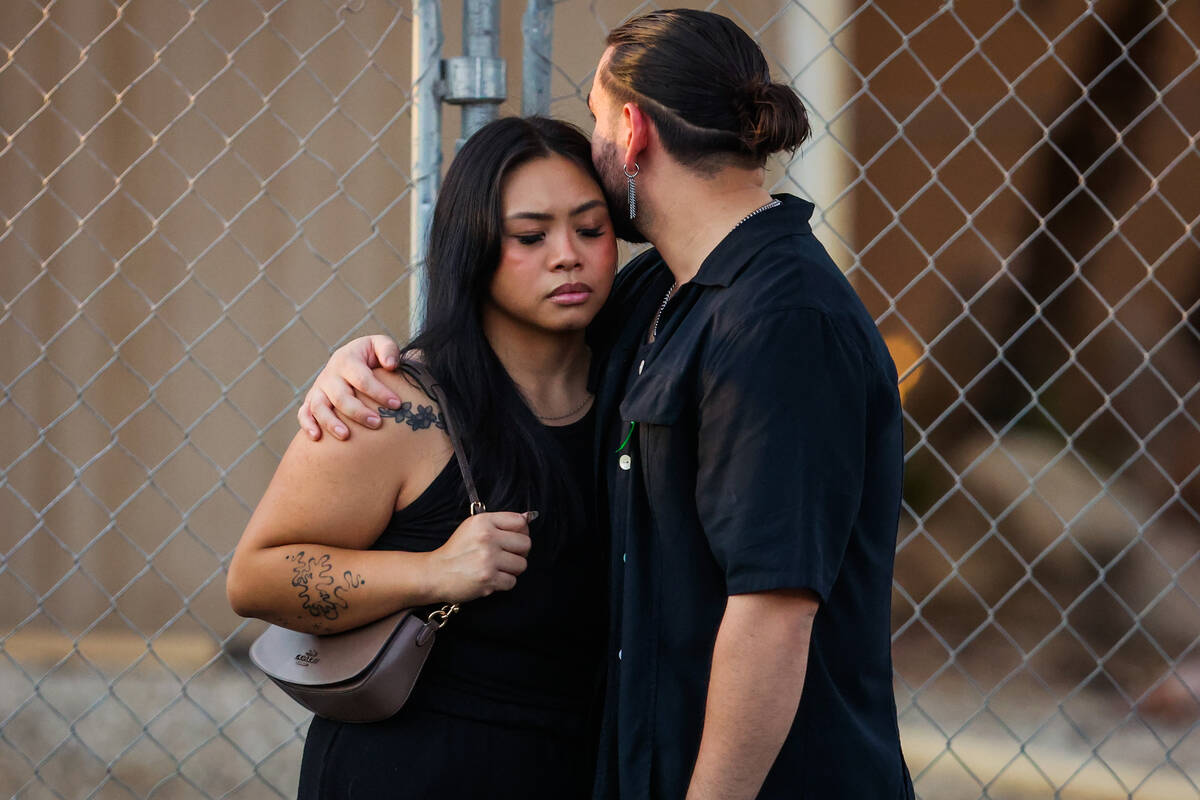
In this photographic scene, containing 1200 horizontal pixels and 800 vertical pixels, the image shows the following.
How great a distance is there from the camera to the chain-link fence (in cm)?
385

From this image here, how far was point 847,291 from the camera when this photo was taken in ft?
5.16

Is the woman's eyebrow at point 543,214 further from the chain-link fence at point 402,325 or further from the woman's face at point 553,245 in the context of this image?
the chain-link fence at point 402,325

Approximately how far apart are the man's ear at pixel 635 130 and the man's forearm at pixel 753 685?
676mm

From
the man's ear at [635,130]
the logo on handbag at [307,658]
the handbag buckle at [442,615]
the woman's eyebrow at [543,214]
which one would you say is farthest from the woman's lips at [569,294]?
the logo on handbag at [307,658]

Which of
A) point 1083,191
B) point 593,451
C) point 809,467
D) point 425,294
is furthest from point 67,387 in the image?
point 1083,191

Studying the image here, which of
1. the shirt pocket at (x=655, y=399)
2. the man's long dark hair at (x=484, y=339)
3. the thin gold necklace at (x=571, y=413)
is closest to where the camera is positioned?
the shirt pocket at (x=655, y=399)

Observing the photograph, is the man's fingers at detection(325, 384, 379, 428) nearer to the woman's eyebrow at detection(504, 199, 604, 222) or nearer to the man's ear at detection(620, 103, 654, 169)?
the woman's eyebrow at detection(504, 199, 604, 222)

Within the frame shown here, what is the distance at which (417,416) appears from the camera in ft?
5.82

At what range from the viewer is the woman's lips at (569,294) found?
1.81m

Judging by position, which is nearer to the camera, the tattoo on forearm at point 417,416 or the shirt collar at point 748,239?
the shirt collar at point 748,239

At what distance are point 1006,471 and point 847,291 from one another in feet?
9.67

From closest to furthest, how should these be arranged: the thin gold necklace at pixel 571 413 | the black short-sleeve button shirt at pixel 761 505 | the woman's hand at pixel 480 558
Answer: the black short-sleeve button shirt at pixel 761 505, the woman's hand at pixel 480 558, the thin gold necklace at pixel 571 413

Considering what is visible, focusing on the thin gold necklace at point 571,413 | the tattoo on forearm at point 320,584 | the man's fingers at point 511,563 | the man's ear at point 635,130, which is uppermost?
the man's ear at point 635,130

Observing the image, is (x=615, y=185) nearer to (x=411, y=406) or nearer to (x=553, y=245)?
(x=553, y=245)
